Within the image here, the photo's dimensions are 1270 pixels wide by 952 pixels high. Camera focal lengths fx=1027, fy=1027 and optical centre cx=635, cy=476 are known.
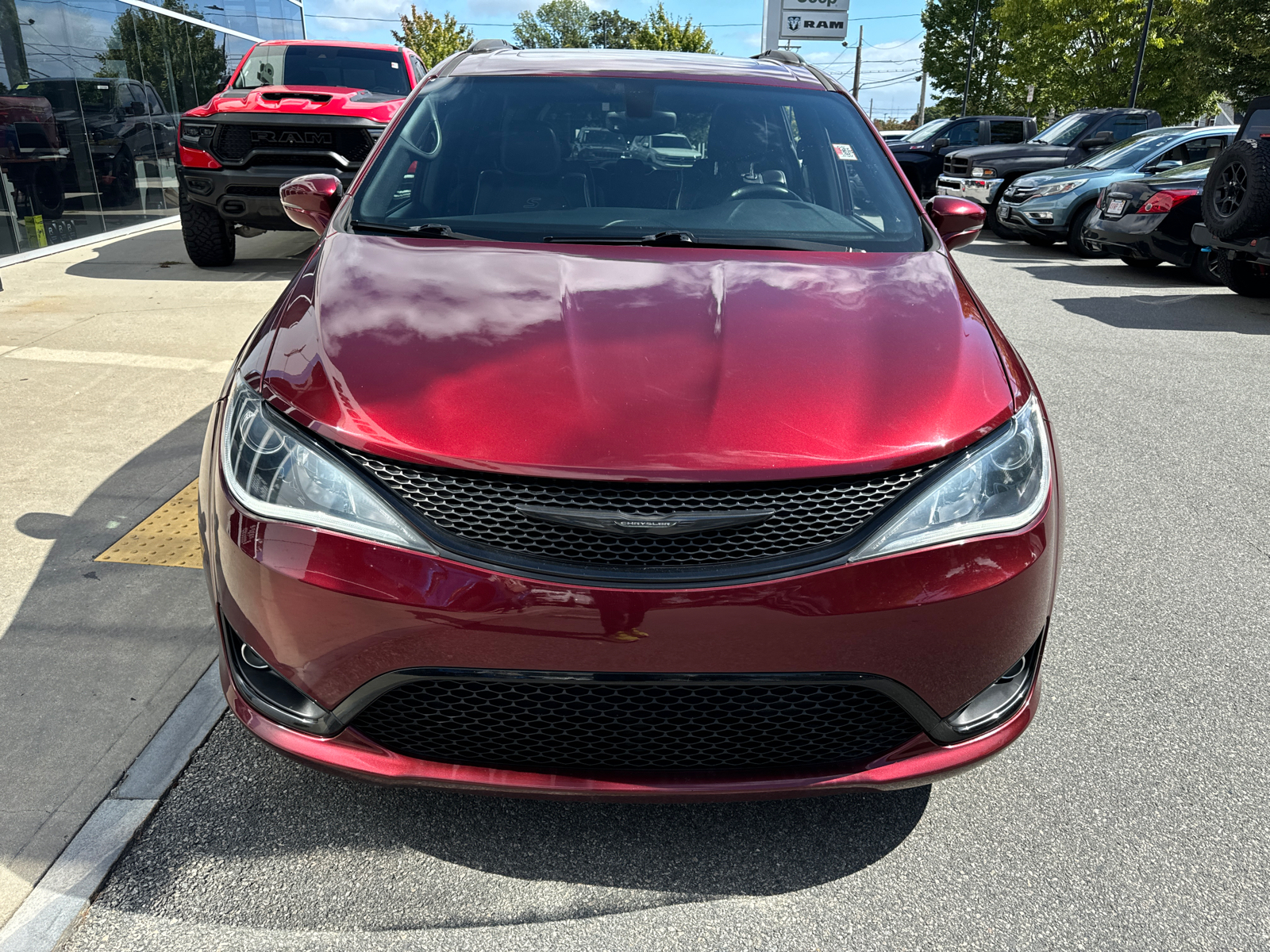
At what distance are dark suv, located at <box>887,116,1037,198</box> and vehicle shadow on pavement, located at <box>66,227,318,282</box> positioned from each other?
11.1 meters

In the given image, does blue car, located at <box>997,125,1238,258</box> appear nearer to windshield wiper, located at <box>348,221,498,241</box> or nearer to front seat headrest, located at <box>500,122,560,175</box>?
A: front seat headrest, located at <box>500,122,560,175</box>

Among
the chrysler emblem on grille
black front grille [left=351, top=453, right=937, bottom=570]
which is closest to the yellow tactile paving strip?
black front grille [left=351, top=453, right=937, bottom=570]

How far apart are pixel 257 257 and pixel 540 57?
7332mm

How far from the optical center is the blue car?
12195 mm

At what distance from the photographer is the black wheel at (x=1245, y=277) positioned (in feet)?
30.5

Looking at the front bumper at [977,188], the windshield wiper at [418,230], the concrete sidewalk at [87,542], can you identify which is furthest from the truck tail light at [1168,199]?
the windshield wiper at [418,230]

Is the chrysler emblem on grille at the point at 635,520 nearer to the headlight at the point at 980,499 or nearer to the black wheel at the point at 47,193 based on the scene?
the headlight at the point at 980,499

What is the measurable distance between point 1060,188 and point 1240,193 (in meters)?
4.36

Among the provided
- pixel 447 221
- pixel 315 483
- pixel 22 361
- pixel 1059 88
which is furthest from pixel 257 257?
pixel 1059 88

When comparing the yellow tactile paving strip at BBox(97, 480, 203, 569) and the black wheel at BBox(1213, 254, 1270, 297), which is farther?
the black wheel at BBox(1213, 254, 1270, 297)

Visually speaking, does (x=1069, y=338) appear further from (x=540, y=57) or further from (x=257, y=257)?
(x=257, y=257)

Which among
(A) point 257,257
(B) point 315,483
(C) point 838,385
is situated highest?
(C) point 838,385

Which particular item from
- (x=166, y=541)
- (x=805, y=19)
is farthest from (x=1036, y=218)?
(x=805, y=19)

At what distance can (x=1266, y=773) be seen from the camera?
2568 mm
